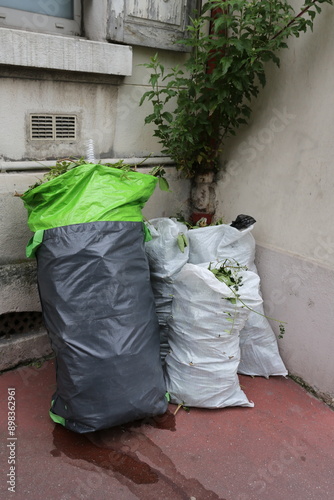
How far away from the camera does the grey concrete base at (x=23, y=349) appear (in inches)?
114

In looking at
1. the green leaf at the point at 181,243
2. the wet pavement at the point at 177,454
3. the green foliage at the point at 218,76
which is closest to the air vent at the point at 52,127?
the green foliage at the point at 218,76

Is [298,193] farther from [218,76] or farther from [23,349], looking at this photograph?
[23,349]

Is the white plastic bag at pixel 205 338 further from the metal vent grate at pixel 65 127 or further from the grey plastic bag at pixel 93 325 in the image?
the metal vent grate at pixel 65 127

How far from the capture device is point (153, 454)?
2.30 meters

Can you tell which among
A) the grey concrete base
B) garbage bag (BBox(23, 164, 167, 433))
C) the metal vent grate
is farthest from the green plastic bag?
the grey concrete base

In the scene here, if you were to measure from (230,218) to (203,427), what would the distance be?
156 cm

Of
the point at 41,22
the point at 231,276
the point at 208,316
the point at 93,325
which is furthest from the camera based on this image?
the point at 41,22

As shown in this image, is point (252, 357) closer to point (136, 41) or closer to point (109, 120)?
point (109, 120)

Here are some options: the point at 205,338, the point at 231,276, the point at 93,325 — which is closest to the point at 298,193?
the point at 231,276

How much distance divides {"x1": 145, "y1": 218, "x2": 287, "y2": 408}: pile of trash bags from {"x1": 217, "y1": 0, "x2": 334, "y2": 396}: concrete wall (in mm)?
182

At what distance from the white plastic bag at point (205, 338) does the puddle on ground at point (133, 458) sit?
0.26 metres

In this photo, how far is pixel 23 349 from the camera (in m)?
2.97

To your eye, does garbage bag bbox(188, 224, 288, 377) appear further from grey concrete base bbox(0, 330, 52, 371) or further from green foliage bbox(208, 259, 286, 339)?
grey concrete base bbox(0, 330, 52, 371)

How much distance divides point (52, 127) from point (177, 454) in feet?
6.89
